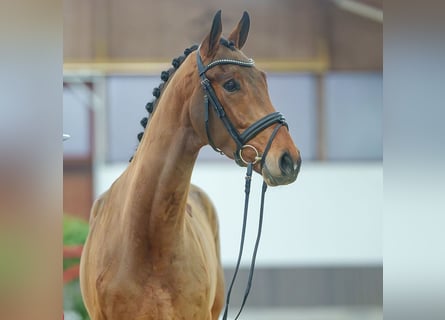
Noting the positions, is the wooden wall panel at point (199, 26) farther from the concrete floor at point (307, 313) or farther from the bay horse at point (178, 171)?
the concrete floor at point (307, 313)

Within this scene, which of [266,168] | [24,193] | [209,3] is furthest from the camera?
[209,3]

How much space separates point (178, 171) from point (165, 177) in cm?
2

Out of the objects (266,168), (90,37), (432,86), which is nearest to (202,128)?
(266,168)

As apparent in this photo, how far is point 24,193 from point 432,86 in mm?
428

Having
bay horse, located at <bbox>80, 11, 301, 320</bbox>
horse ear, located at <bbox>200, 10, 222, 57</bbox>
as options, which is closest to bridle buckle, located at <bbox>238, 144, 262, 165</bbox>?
bay horse, located at <bbox>80, 11, 301, 320</bbox>

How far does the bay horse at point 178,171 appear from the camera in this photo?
2.72ft

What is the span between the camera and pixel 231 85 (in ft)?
2.76

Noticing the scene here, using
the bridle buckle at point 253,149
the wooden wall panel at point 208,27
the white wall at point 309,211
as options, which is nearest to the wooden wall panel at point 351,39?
the wooden wall panel at point 208,27

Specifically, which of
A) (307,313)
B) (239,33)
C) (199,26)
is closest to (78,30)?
(199,26)

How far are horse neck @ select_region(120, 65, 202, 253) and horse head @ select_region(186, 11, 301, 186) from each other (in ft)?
0.11

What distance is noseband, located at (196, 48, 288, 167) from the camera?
80 centimetres

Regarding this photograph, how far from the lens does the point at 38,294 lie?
1.70 feet

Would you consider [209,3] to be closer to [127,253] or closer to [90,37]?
[90,37]

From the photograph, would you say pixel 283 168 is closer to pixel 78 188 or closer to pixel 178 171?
pixel 178 171
